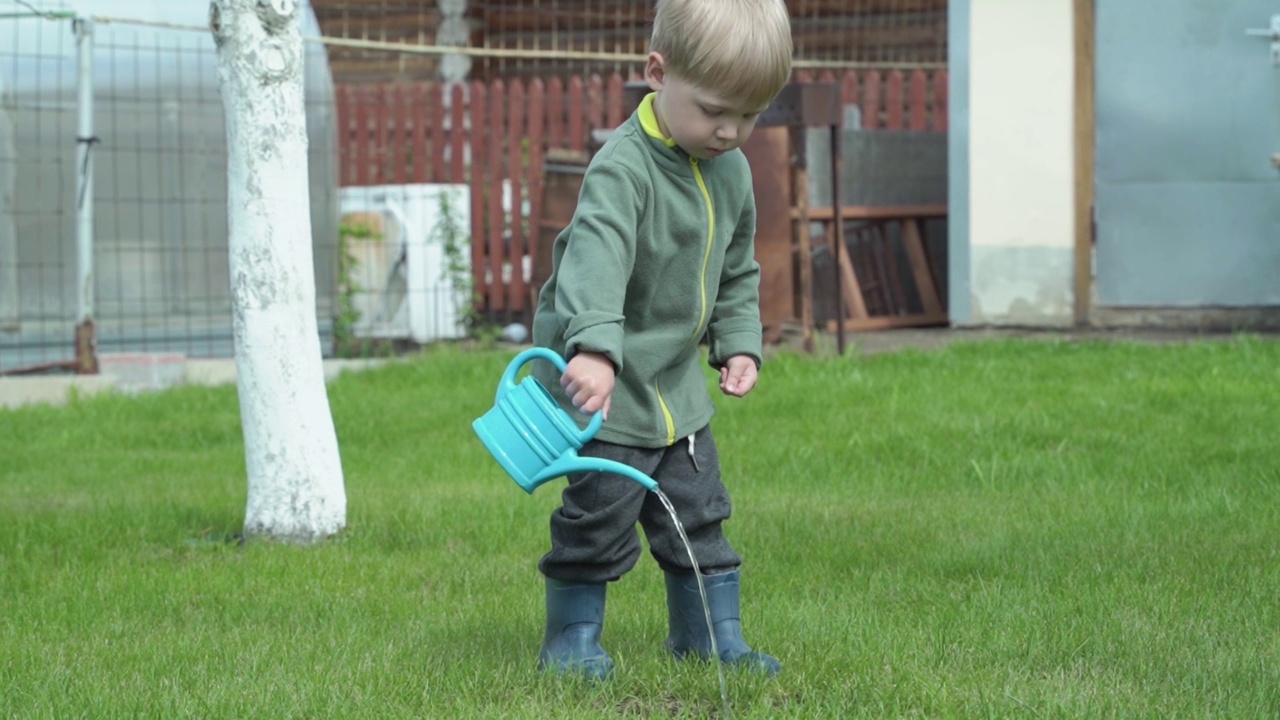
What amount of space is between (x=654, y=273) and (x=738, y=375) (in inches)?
10.9

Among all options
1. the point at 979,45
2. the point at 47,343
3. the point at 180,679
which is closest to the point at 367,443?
the point at 47,343

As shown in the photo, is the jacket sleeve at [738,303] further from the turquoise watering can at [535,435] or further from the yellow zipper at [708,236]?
the turquoise watering can at [535,435]

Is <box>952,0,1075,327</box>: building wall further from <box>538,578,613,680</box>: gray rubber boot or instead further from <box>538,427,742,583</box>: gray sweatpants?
<box>538,578,613,680</box>: gray rubber boot

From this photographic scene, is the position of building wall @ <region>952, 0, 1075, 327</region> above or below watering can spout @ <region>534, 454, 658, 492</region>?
above

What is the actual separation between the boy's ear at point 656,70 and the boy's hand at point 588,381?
0.56 meters

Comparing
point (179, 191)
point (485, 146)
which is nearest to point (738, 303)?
point (179, 191)

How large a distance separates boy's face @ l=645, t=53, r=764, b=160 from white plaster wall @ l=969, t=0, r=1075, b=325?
7613mm

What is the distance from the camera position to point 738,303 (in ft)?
10.9

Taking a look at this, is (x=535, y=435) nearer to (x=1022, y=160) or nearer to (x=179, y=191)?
(x=179, y=191)

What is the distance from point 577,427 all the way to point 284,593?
1427 millimetres

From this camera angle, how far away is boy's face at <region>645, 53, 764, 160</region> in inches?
116

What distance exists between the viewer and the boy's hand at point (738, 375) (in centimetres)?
318

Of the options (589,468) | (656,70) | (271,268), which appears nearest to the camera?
(589,468)

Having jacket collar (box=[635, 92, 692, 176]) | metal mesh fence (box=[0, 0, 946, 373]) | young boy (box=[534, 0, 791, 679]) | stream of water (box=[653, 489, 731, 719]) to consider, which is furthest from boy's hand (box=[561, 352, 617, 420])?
metal mesh fence (box=[0, 0, 946, 373])
